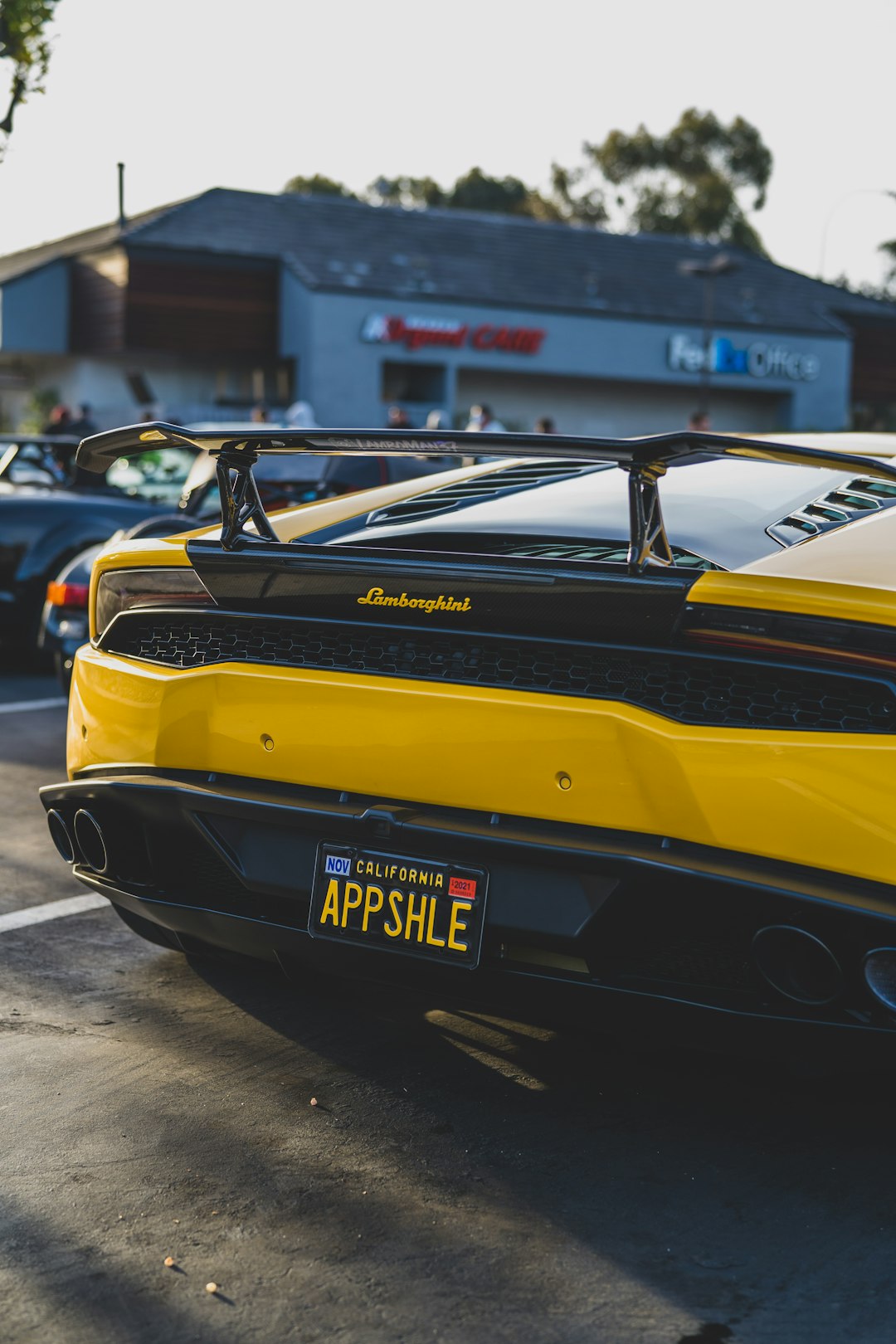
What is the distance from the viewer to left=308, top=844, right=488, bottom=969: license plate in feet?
8.71

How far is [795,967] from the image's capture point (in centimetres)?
246

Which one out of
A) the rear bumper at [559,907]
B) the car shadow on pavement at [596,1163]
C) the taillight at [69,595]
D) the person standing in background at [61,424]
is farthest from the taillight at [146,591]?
the person standing in background at [61,424]

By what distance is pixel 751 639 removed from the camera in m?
2.49

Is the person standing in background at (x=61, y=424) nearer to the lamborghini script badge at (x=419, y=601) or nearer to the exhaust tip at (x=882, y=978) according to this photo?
the lamborghini script badge at (x=419, y=601)

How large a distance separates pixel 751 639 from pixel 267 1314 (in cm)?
133

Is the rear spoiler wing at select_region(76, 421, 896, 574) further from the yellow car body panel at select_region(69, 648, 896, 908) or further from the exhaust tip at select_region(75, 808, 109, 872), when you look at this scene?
the exhaust tip at select_region(75, 808, 109, 872)

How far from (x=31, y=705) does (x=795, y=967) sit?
243 inches

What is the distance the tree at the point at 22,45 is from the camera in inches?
715

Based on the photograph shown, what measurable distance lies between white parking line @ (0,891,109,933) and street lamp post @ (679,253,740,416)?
101 ft

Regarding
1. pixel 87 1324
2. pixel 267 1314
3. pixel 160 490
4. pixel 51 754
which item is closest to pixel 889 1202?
pixel 267 1314

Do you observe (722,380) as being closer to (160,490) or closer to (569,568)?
(160,490)

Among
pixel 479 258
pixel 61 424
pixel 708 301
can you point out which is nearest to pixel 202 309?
pixel 479 258

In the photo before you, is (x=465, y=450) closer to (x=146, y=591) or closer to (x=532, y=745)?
(x=532, y=745)

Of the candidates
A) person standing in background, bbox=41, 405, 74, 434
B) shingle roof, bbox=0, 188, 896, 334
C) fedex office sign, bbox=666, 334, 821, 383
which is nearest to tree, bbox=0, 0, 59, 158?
person standing in background, bbox=41, 405, 74, 434
